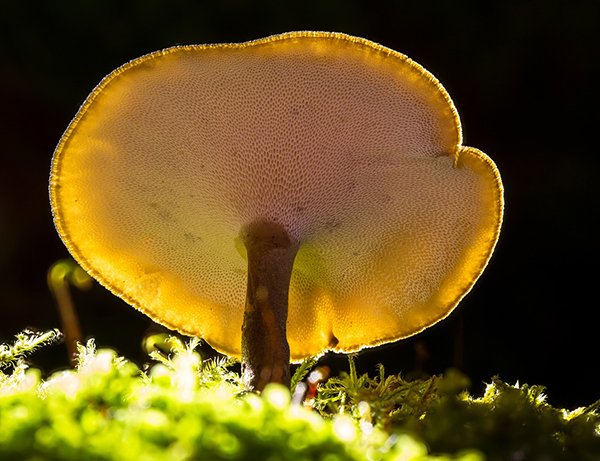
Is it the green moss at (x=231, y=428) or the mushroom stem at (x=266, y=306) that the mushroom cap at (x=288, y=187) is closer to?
the mushroom stem at (x=266, y=306)

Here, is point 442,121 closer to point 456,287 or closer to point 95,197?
point 456,287

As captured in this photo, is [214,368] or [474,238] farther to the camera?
[474,238]

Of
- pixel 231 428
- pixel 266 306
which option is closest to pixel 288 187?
pixel 266 306

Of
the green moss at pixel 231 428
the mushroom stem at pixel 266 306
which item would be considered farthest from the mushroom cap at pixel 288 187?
the green moss at pixel 231 428

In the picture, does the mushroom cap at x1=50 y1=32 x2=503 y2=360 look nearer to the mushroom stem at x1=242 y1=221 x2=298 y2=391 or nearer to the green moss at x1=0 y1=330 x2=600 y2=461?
the mushroom stem at x1=242 y1=221 x2=298 y2=391

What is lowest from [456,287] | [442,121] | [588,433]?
[456,287]

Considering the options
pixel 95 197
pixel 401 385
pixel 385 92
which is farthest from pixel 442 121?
pixel 95 197

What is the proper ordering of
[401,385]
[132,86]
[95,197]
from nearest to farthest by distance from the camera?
[401,385] → [132,86] → [95,197]
